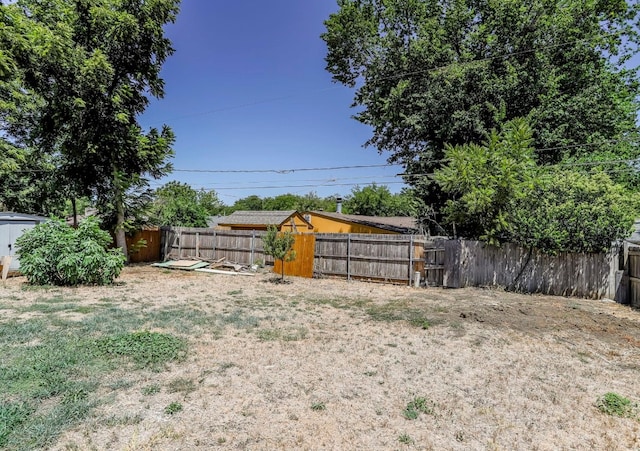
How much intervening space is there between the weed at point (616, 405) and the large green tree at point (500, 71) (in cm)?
1244

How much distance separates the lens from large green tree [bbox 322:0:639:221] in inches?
562

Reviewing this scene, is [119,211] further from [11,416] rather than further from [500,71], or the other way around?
[500,71]

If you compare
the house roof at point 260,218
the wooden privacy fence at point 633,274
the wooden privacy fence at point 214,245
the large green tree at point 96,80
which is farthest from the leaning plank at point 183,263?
the wooden privacy fence at point 633,274

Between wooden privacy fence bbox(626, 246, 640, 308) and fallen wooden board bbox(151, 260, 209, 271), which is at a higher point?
wooden privacy fence bbox(626, 246, 640, 308)

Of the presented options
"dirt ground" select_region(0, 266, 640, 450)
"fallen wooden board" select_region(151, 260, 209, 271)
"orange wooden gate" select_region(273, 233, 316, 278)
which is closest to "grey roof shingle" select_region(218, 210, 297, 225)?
"fallen wooden board" select_region(151, 260, 209, 271)

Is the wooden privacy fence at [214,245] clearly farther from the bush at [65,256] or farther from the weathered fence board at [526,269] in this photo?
the weathered fence board at [526,269]

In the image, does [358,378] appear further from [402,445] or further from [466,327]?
[466,327]

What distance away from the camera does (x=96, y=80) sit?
13.2 metres

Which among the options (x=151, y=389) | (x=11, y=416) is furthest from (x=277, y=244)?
(x=11, y=416)

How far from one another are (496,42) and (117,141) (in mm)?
17218

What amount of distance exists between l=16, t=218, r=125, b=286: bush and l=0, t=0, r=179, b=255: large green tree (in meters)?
4.82

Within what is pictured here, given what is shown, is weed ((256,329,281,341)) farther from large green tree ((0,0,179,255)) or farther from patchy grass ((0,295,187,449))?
large green tree ((0,0,179,255))

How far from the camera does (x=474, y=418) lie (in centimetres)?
326

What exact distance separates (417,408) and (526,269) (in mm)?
9357
